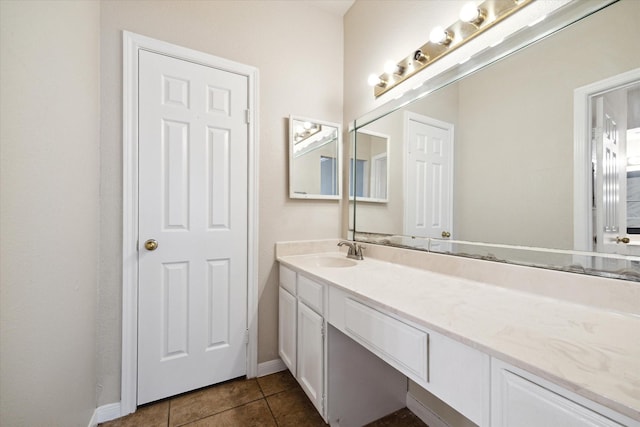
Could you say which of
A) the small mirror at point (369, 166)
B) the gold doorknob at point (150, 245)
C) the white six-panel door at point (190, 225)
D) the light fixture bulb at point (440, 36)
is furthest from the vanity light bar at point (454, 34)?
the gold doorknob at point (150, 245)

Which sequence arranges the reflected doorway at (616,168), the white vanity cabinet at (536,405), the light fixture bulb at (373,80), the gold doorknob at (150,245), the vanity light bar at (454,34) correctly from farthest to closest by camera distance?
1. the light fixture bulb at (373,80)
2. the gold doorknob at (150,245)
3. the vanity light bar at (454,34)
4. the reflected doorway at (616,168)
5. the white vanity cabinet at (536,405)

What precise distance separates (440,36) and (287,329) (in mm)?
1861

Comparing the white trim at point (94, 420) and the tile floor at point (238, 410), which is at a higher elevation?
the white trim at point (94, 420)

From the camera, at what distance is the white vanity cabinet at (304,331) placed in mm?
1269

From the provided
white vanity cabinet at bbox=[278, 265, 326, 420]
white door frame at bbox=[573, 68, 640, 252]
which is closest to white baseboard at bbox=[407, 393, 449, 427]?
white vanity cabinet at bbox=[278, 265, 326, 420]

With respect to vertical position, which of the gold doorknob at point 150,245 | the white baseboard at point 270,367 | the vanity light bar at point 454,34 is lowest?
the white baseboard at point 270,367

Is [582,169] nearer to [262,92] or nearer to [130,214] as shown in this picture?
[262,92]

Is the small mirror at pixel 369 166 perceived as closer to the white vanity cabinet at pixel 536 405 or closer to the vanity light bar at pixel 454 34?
the vanity light bar at pixel 454 34

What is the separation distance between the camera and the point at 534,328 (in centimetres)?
68

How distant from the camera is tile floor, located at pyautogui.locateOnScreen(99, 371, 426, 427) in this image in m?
1.35

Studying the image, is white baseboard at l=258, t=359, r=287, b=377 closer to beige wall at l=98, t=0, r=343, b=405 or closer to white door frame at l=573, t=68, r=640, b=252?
beige wall at l=98, t=0, r=343, b=405

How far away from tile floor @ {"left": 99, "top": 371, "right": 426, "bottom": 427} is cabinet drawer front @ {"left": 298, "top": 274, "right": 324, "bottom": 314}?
0.62m

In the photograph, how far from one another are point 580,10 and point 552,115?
0.33 m

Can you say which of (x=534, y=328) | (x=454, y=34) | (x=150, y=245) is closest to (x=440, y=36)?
(x=454, y=34)
